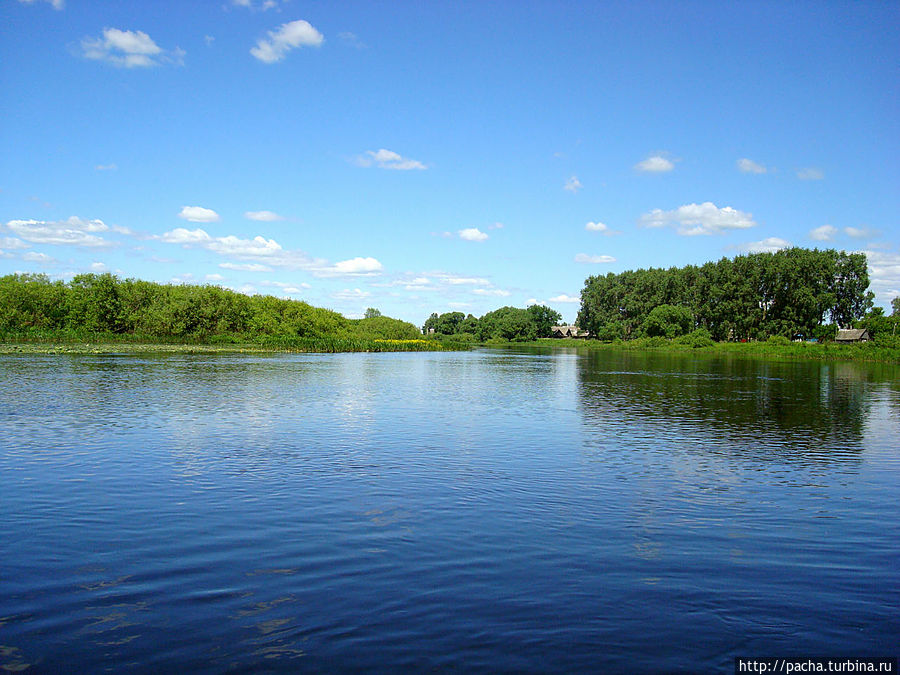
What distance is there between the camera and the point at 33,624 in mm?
6746

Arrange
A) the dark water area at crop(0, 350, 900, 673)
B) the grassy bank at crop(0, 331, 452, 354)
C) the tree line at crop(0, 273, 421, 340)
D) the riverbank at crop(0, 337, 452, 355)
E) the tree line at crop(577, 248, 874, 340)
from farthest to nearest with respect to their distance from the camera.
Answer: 1. the tree line at crop(577, 248, 874, 340)
2. the tree line at crop(0, 273, 421, 340)
3. the grassy bank at crop(0, 331, 452, 354)
4. the riverbank at crop(0, 337, 452, 355)
5. the dark water area at crop(0, 350, 900, 673)

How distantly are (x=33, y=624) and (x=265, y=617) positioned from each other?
8.27 ft

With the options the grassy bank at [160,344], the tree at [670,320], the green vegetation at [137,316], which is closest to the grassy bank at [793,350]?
the tree at [670,320]

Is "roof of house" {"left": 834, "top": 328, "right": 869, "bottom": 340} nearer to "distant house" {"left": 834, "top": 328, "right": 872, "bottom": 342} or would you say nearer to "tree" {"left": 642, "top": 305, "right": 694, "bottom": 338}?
"distant house" {"left": 834, "top": 328, "right": 872, "bottom": 342}

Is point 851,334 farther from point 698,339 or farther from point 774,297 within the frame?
point 698,339

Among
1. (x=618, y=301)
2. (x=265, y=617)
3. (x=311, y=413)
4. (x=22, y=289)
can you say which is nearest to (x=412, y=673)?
(x=265, y=617)

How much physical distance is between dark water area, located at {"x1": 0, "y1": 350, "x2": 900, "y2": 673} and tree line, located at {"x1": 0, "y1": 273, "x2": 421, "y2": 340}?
274 ft

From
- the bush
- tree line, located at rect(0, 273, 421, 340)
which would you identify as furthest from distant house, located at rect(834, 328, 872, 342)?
tree line, located at rect(0, 273, 421, 340)

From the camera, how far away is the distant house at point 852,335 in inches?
4471

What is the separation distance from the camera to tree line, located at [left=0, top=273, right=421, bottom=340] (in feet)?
Answer: 305

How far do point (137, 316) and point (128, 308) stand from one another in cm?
283

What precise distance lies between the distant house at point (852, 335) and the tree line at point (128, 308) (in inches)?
4019

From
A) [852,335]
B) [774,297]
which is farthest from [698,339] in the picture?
[852,335]

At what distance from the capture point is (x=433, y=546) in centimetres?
952
